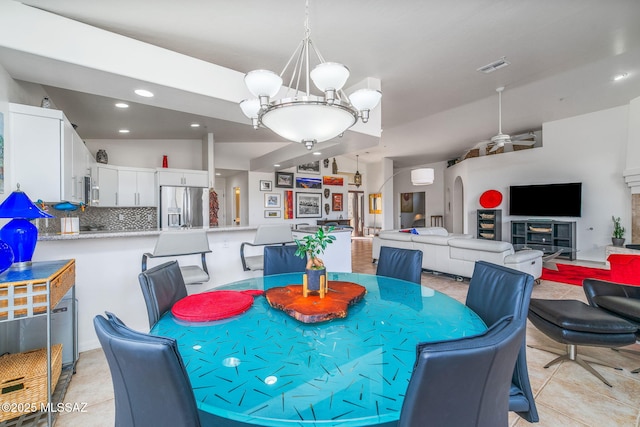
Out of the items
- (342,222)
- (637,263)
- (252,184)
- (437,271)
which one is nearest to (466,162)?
(342,222)

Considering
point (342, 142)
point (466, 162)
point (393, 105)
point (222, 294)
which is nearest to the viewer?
point (222, 294)

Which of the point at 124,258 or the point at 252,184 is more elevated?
the point at 252,184

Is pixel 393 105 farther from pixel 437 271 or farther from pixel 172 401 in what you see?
pixel 172 401

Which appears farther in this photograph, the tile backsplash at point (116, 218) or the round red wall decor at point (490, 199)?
the round red wall decor at point (490, 199)

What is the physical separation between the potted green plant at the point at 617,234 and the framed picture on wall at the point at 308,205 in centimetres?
702

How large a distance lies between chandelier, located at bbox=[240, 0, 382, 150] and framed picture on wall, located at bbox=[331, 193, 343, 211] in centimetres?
779

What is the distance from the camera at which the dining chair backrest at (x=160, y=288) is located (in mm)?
1498

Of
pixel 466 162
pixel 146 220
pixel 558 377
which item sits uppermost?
pixel 466 162

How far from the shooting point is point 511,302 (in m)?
1.47

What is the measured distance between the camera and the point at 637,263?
3.21m

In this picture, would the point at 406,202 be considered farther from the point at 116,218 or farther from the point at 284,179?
the point at 116,218

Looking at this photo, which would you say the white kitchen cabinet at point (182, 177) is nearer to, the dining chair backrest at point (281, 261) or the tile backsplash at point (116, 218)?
the tile backsplash at point (116, 218)

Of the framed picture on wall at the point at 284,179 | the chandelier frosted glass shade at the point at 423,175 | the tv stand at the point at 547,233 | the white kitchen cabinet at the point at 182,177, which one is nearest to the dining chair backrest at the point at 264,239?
the white kitchen cabinet at the point at 182,177

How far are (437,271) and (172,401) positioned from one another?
5.06 metres
